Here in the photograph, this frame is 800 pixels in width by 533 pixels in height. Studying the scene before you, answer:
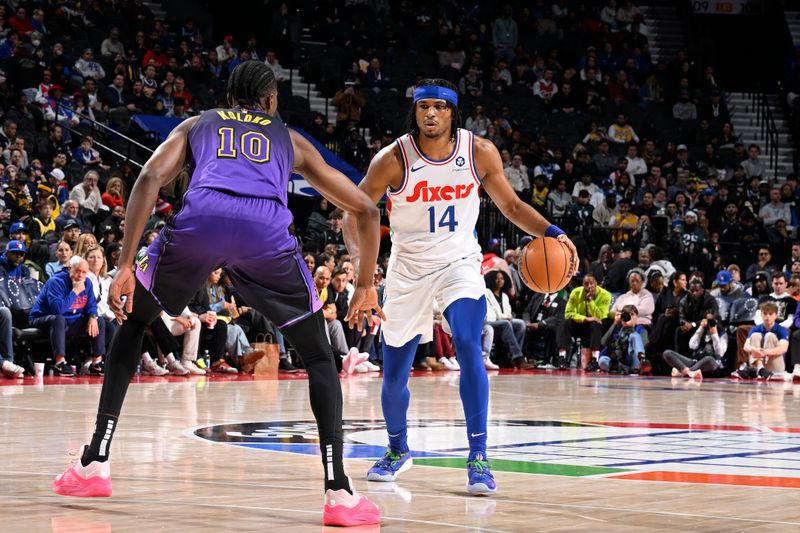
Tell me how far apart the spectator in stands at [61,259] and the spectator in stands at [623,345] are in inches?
264

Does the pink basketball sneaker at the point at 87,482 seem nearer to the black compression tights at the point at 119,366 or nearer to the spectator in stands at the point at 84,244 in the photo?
the black compression tights at the point at 119,366

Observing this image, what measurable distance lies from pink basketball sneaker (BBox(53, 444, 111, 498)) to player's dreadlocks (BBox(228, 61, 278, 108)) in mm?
1383

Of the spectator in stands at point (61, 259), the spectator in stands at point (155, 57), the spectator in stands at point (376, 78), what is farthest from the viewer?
the spectator in stands at point (376, 78)

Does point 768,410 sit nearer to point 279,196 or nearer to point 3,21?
point 279,196

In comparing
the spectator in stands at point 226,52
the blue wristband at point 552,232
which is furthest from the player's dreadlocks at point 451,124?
the spectator in stands at point 226,52

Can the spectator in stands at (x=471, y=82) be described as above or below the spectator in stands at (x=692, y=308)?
above

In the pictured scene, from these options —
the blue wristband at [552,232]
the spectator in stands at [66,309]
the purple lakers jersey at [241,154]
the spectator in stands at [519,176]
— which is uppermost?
the spectator in stands at [519,176]

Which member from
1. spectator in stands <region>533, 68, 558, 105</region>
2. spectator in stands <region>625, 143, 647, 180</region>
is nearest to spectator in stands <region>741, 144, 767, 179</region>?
spectator in stands <region>625, 143, 647, 180</region>

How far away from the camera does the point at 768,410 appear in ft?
30.7

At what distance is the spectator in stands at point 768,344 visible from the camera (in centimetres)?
1423

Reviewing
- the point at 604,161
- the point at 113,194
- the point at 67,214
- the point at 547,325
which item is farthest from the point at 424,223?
the point at 604,161

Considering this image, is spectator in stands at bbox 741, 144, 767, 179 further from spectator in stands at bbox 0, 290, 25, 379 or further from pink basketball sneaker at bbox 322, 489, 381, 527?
pink basketball sneaker at bbox 322, 489, 381, 527

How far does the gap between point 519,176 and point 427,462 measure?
14.1 meters

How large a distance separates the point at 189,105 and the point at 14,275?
618cm
